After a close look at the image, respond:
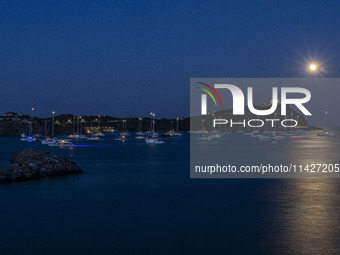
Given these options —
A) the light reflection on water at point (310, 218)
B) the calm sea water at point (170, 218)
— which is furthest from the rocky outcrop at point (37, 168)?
the light reflection on water at point (310, 218)

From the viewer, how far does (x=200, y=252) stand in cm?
1064

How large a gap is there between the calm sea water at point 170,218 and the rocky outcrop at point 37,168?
148 centimetres

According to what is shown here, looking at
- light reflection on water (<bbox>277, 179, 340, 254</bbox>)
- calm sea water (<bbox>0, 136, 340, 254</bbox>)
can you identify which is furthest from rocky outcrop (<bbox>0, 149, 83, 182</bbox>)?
light reflection on water (<bbox>277, 179, 340, 254</bbox>)

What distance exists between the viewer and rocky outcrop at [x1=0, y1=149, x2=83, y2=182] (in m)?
24.6

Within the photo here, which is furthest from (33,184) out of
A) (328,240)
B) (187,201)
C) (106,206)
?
(328,240)

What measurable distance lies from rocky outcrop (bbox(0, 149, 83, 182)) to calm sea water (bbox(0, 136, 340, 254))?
58.1 inches

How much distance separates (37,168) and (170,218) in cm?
1462

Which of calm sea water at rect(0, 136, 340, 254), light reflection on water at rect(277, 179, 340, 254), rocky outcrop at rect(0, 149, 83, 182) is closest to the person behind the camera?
light reflection on water at rect(277, 179, 340, 254)

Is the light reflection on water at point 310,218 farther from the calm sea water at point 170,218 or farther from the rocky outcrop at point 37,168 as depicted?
the rocky outcrop at point 37,168

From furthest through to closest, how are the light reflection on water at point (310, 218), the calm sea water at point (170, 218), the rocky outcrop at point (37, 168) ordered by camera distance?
the rocky outcrop at point (37, 168) → the calm sea water at point (170, 218) → the light reflection on water at point (310, 218)

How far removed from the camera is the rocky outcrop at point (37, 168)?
2459 cm

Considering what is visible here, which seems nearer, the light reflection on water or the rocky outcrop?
the light reflection on water

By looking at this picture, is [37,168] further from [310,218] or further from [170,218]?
[310,218]

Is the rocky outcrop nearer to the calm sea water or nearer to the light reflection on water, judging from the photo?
the calm sea water
